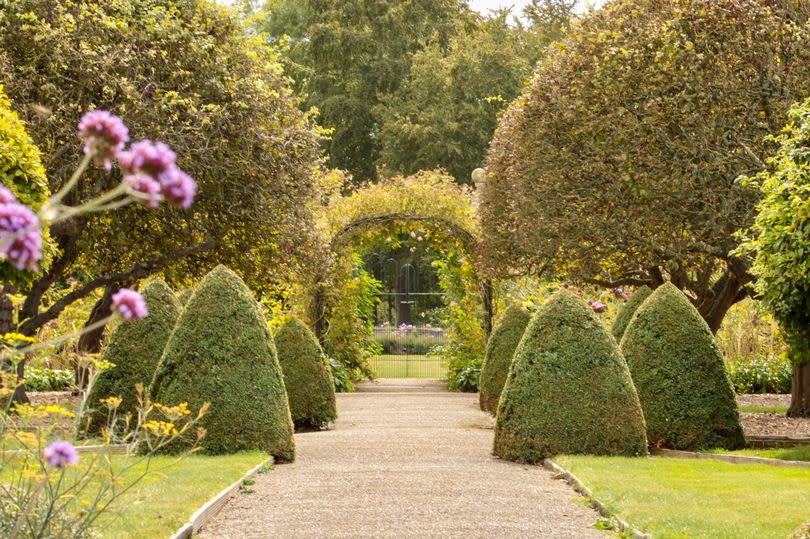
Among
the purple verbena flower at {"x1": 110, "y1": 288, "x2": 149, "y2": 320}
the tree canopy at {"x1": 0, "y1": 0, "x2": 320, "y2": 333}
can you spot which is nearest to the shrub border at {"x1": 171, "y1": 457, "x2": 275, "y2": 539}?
the purple verbena flower at {"x1": 110, "y1": 288, "x2": 149, "y2": 320}

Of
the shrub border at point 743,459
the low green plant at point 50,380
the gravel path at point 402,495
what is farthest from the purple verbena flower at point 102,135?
the low green plant at point 50,380

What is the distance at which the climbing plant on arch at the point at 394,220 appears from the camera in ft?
77.2

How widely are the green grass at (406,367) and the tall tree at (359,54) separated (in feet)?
33.8

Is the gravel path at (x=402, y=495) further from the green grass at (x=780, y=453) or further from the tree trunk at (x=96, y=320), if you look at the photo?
the tree trunk at (x=96, y=320)

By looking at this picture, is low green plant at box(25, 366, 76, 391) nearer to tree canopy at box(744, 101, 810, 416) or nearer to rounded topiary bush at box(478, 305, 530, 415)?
rounded topiary bush at box(478, 305, 530, 415)

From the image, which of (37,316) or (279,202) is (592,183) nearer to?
(279,202)

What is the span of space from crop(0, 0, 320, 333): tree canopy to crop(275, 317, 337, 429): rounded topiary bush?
1413 millimetres

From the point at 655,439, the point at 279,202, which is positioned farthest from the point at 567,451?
the point at 279,202

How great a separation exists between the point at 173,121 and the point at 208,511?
7.32 m

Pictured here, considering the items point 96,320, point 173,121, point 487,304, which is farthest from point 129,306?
Result: point 487,304

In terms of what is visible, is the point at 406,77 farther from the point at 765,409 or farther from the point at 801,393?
the point at 801,393

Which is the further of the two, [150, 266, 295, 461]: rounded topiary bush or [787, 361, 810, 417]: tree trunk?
[787, 361, 810, 417]: tree trunk

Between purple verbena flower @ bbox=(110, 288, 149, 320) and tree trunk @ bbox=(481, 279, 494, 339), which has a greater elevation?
tree trunk @ bbox=(481, 279, 494, 339)

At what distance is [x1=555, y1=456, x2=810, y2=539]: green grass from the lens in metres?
7.13
